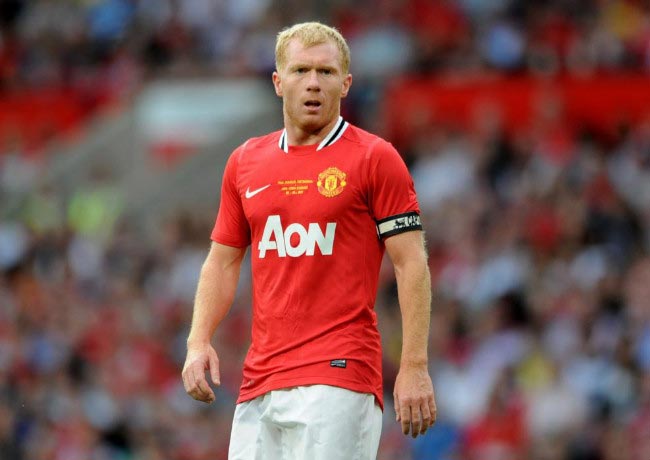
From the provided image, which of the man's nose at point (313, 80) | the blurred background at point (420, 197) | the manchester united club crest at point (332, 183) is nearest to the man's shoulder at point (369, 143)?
the manchester united club crest at point (332, 183)

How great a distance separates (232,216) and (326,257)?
1.75 feet

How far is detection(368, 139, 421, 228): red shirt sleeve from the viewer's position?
18.9ft

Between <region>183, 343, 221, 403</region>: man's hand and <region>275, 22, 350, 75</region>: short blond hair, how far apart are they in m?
1.16

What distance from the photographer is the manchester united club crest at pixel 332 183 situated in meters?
5.79

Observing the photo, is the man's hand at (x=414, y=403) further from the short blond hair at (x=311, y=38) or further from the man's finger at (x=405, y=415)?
the short blond hair at (x=311, y=38)

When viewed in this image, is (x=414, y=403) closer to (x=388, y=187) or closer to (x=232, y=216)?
(x=388, y=187)

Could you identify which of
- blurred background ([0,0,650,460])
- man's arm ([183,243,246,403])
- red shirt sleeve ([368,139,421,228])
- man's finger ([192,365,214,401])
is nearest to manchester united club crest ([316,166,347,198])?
red shirt sleeve ([368,139,421,228])

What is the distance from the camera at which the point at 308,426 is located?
18.5ft

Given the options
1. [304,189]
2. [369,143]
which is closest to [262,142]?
[304,189]

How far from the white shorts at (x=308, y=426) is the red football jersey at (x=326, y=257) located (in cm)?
4

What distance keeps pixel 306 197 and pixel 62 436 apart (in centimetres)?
774

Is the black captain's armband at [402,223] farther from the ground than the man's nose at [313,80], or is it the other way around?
the man's nose at [313,80]

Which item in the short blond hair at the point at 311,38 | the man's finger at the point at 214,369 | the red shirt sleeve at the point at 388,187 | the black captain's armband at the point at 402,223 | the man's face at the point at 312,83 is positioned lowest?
the man's finger at the point at 214,369

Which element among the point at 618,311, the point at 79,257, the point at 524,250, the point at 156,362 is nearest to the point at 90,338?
the point at 156,362
